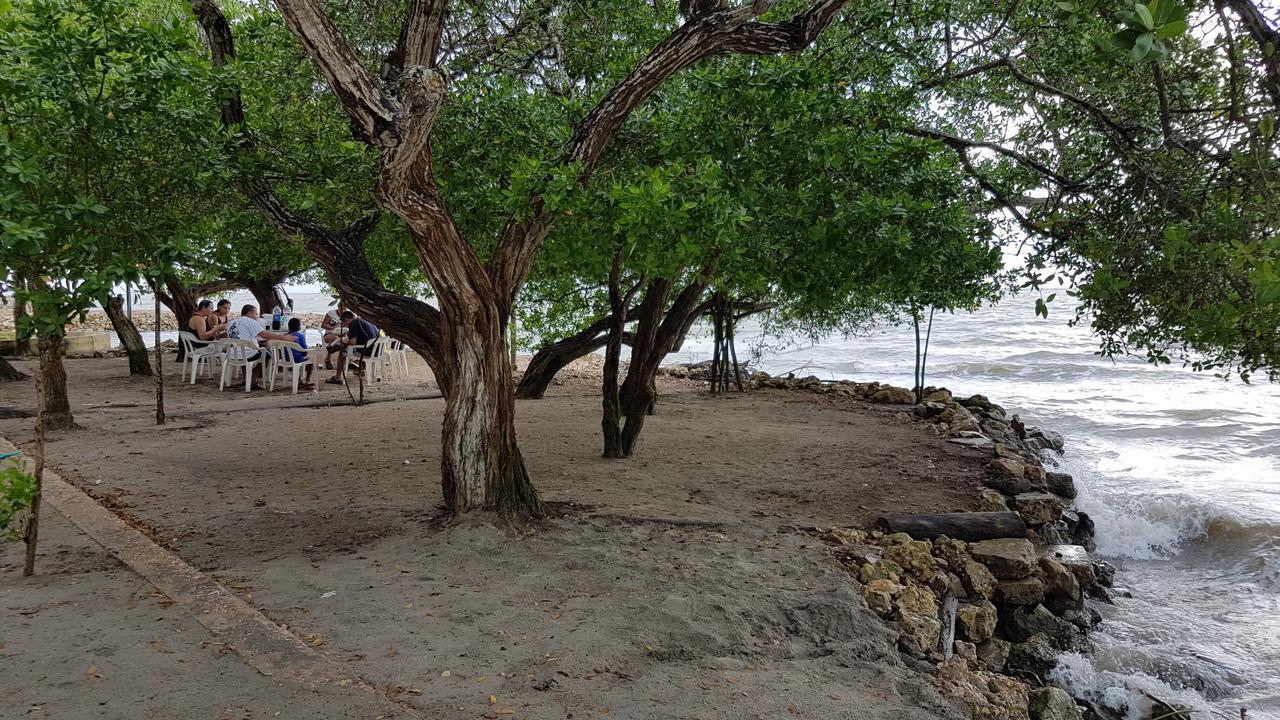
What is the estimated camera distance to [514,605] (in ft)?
16.6

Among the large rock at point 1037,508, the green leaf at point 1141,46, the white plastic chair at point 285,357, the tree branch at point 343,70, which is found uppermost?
the tree branch at point 343,70

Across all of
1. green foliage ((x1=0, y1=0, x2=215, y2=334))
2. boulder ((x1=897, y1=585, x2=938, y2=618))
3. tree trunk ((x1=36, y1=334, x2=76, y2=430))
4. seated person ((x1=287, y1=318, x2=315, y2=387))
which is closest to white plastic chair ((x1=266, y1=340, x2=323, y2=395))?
seated person ((x1=287, y1=318, x2=315, y2=387))

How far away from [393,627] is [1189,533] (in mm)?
9663

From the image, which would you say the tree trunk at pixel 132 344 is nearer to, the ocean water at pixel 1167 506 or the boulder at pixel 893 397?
the boulder at pixel 893 397

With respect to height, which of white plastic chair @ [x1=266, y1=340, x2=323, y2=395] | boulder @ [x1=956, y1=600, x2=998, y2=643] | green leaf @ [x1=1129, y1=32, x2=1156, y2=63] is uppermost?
green leaf @ [x1=1129, y1=32, x2=1156, y2=63]

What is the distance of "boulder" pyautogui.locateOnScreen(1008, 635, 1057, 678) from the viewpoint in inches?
242

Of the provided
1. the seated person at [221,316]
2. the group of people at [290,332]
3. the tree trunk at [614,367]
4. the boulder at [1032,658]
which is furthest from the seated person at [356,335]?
the boulder at [1032,658]

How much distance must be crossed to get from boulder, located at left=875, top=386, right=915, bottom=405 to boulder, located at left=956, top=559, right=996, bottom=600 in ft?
29.6

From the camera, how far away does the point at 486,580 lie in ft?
17.7

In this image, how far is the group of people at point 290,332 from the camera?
1348 cm

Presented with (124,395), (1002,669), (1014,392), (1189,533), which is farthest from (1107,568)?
(1014,392)

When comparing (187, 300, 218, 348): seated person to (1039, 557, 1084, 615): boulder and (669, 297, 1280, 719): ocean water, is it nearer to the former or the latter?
(669, 297, 1280, 719): ocean water

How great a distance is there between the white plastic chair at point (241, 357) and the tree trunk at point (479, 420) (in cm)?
858

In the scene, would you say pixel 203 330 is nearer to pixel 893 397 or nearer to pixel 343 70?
pixel 343 70
